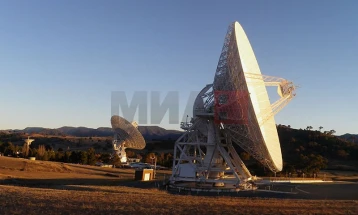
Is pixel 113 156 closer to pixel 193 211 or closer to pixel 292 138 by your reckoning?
pixel 292 138

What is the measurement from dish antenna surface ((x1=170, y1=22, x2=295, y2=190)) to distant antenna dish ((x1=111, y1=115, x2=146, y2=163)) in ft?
136

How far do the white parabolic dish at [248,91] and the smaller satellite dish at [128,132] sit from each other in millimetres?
48554

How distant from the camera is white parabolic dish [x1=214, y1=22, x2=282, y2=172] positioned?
102ft

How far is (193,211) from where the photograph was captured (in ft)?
52.5

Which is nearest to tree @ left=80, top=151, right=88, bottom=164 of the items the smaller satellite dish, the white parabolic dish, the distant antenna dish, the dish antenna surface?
the distant antenna dish

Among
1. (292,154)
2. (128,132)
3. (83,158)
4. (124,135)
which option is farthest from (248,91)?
(292,154)

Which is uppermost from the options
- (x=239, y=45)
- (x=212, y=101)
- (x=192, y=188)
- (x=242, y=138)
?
(x=239, y=45)

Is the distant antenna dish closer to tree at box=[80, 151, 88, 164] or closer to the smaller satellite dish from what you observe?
the smaller satellite dish

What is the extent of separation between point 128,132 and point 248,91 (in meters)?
58.4

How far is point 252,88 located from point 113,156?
2583 inches

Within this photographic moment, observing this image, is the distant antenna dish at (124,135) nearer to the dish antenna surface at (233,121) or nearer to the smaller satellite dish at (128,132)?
the smaller satellite dish at (128,132)

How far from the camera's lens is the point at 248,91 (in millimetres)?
30281

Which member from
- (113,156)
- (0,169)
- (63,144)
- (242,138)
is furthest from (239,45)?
(63,144)

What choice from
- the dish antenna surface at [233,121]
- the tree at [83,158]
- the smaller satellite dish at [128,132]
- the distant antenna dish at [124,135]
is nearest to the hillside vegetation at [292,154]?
the tree at [83,158]
